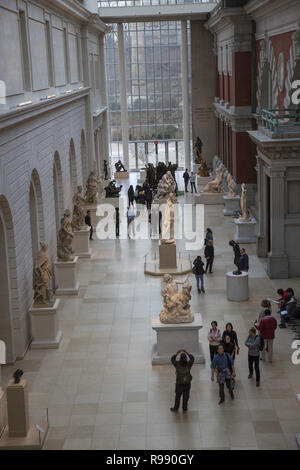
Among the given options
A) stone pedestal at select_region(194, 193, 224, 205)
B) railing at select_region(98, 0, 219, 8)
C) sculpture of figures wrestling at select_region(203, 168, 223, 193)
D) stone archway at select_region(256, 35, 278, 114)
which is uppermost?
railing at select_region(98, 0, 219, 8)

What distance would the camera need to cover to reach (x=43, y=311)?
16344 millimetres

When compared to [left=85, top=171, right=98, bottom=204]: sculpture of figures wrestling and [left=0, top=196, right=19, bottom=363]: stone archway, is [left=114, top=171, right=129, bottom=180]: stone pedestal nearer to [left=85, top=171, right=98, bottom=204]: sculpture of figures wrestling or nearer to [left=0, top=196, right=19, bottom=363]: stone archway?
[left=85, top=171, right=98, bottom=204]: sculpture of figures wrestling

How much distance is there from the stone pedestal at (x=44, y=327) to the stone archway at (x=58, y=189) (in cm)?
714

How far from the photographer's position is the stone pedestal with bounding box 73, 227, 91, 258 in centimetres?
2467

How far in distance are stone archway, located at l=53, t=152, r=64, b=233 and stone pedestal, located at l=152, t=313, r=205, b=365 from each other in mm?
9219

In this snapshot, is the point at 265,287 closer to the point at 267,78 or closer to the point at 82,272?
the point at 82,272

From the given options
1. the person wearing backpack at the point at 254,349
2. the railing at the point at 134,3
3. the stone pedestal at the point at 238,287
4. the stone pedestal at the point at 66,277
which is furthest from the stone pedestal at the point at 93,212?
the railing at the point at 134,3

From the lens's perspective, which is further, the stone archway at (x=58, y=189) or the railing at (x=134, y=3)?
the railing at (x=134, y=3)

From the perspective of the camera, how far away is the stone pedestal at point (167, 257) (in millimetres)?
22672

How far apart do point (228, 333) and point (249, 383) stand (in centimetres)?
110

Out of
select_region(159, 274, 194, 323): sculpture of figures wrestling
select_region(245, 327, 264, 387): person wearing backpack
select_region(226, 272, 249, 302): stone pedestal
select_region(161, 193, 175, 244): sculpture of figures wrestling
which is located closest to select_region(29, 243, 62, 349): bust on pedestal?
select_region(159, 274, 194, 323): sculpture of figures wrestling

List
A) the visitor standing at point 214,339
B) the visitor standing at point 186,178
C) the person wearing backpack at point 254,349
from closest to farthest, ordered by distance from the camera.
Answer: the person wearing backpack at point 254,349, the visitor standing at point 214,339, the visitor standing at point 186,178

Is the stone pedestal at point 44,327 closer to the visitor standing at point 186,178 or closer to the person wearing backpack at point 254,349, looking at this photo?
the person wearing backpack at point 254,349

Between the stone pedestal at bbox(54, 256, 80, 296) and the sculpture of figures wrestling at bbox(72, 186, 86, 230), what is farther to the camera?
the sculpture of figures wrestling at bbox(72, 186, 86, 230)
